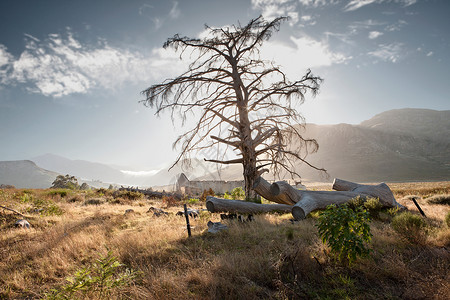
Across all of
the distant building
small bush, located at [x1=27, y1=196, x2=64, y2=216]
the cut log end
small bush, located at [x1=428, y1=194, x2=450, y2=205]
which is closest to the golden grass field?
the cut log end

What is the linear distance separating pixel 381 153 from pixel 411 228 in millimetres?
129758

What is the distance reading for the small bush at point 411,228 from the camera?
482cm

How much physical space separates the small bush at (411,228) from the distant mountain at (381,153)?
72.6 metres

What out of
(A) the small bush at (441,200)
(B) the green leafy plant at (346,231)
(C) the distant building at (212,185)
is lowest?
(A) the small bush at (441,200)

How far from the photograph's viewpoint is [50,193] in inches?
756

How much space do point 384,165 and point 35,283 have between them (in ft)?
382

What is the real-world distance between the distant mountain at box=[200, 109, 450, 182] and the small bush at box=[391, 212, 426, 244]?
72.6 metres

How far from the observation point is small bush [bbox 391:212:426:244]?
15.8 ft

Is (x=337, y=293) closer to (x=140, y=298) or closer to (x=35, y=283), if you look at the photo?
(x=140, y=298)

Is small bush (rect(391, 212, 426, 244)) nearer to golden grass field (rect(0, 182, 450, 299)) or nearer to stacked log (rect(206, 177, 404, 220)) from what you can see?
golden grass field (rect(0, 182, 450, 299))

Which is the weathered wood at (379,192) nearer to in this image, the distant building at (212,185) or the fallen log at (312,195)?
the fallen log at (312,195)

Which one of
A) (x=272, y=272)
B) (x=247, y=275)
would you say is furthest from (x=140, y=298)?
(x=272, y=272)

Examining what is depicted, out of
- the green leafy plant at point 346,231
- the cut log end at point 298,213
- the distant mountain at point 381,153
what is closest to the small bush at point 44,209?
the cut log end at point 298,213

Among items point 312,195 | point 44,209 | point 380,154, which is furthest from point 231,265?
→ point 380,154
